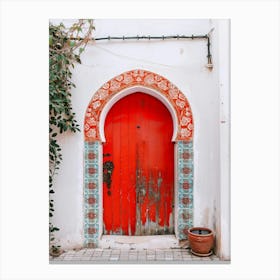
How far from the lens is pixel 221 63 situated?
2980 millimetres

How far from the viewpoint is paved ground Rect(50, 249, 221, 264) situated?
307 centimetres

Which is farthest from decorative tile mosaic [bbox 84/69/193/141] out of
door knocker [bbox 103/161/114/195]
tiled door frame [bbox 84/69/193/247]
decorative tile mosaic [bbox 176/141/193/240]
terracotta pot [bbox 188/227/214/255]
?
terracotta pot [bbox 188/227/214/255]

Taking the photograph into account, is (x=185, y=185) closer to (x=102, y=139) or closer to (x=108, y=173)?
(x=108, y=173)

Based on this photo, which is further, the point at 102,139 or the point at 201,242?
the point at 102,139

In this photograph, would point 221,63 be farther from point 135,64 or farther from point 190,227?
point 190,227

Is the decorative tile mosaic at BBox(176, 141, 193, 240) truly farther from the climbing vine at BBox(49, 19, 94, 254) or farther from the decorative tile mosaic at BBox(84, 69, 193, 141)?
the climbing vine at BBox(49, 19, 94, 254)

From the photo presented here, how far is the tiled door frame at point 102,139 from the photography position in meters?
3.35

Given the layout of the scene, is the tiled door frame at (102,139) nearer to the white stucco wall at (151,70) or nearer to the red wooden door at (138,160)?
the white stucco wall at (151,70)

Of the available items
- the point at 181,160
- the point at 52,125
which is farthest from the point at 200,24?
the point at 52,125

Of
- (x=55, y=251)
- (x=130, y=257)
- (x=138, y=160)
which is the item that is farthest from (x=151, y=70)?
(x=55, y=251)

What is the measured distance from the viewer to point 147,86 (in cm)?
336

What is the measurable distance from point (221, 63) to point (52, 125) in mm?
1969

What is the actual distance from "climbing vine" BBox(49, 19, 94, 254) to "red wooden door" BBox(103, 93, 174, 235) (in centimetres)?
56

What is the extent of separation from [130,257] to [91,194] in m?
0.83
